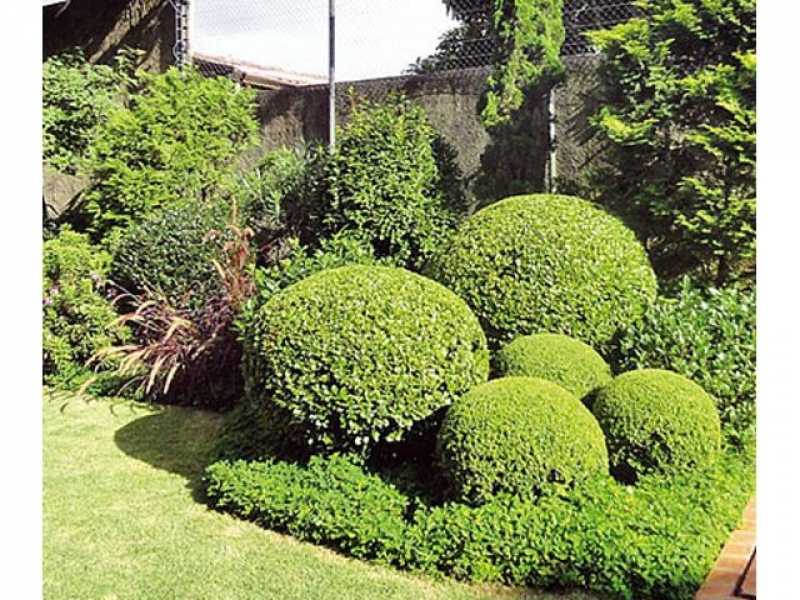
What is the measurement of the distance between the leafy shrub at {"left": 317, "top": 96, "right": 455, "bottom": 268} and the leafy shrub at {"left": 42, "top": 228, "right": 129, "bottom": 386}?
83.7 inches

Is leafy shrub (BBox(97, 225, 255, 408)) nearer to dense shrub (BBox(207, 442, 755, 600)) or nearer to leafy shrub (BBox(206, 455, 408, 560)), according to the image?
leafy shrub (BBox(206, 455, 408, 560))

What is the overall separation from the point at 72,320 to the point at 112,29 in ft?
18.3

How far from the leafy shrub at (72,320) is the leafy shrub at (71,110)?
3.16 metres

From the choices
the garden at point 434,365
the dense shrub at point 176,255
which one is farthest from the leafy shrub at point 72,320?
the dense shrub at point 176,255

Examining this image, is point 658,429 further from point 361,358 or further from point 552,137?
point 552,137

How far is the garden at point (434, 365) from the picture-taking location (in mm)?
3826

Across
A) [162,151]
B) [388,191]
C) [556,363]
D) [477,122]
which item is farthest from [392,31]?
[556,363]

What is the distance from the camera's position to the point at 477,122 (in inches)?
320

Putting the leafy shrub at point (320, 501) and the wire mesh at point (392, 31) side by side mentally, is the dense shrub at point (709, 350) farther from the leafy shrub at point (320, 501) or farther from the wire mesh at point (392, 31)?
the wire mesh at point (392, 31)

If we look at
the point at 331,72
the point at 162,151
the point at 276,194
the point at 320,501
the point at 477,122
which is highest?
the point at 331,72
